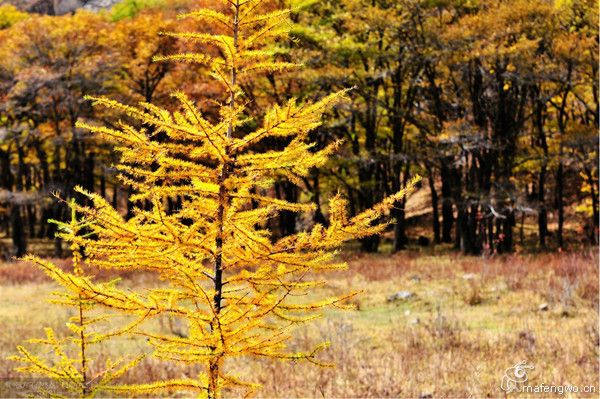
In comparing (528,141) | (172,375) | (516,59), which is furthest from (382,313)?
(528,141)

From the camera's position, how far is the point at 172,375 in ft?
28.5

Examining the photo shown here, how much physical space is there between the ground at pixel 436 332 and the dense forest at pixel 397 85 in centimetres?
369

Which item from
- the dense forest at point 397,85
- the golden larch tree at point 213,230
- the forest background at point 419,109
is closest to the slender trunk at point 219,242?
the golden larch tree at point 213,230

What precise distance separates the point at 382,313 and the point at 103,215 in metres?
10.3

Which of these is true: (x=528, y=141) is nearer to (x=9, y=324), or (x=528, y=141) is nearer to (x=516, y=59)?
(x=516, y=59)

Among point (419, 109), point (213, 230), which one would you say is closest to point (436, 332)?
point (213, 230)

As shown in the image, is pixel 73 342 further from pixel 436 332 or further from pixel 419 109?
pixel 419 109

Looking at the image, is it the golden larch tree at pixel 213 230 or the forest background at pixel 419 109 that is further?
the forest background at pixel 419 109

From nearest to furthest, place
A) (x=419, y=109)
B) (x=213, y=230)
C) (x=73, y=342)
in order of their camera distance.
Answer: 1. (x=213, y=230)
2. (x=73, y=342)
3. (x=419, y=109)

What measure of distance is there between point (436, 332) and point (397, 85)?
684 inches

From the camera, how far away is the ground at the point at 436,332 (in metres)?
7.59

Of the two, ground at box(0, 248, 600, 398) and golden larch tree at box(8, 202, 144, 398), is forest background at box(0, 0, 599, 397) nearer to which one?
ground at box(0, 248, 600, 398)

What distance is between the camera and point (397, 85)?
25.7m

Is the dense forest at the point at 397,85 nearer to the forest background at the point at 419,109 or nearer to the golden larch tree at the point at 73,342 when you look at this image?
the forest background at the point at 419,109
